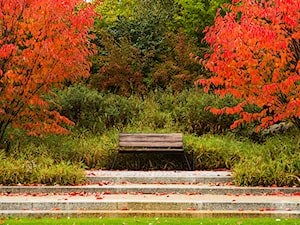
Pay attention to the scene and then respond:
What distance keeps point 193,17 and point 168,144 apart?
1235 cm

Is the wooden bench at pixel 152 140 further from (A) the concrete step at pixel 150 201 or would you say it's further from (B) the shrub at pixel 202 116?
(B) the shrub at pixel 202 116

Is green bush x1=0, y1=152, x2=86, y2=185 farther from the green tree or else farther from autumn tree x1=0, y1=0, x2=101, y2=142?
the green tree

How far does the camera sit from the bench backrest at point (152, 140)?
9.16 m

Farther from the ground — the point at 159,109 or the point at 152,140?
the point at 152,140

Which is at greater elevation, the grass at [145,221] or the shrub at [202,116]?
the grass at [145,221]

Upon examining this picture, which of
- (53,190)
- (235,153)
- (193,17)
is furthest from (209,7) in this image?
(53,190)

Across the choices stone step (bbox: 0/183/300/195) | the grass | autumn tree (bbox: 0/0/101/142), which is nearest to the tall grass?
stone step (bbox: 0/183/300/195)

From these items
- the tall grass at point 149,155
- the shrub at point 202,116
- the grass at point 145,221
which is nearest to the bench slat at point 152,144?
the tall grass at point 149,155

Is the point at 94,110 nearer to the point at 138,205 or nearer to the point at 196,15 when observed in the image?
the point at 138,205

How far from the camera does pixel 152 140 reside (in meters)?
9.23

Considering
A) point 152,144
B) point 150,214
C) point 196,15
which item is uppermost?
point 196,15

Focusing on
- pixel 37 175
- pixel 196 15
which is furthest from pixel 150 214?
pixel 196 15

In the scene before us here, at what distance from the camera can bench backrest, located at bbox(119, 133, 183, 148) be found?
9156 mm

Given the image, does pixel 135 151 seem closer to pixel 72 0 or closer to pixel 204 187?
pixel 204 187
